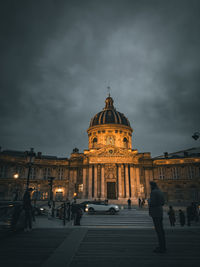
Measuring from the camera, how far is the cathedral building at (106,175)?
4781 centimetres

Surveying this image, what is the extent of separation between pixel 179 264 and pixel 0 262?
4456 mm

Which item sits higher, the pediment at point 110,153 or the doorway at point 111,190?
the pediment at point 110,153

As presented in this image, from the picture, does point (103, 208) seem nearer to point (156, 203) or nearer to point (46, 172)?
point (156, 203)

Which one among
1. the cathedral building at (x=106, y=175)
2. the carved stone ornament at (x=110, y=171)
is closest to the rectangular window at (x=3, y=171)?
the cathedral building at (x=106, y=175)

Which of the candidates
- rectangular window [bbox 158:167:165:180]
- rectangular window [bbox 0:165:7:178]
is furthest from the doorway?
rectangular window [bbox 0:165:7:178]

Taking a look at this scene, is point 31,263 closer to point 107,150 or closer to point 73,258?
point 73,258

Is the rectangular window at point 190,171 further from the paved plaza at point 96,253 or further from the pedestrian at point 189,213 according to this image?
the paved plaza at point 96,253

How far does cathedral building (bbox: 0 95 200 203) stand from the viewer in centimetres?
4781

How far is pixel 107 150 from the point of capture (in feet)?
165

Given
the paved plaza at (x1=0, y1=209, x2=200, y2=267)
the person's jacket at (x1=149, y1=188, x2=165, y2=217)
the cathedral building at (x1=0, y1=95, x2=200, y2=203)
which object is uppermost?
the cathedral building at (x1=0, y1=95, x2=200, y2=203)

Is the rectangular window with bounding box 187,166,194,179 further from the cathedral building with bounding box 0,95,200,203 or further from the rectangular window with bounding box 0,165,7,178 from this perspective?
the rectangular window with bounding box 0,165,7,178

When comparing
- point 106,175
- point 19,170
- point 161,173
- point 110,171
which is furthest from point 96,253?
point 19,170

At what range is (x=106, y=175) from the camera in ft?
161

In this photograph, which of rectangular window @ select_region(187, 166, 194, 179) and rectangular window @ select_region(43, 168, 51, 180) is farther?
rectangular window @ select_region(43, 168, 51, 180)
